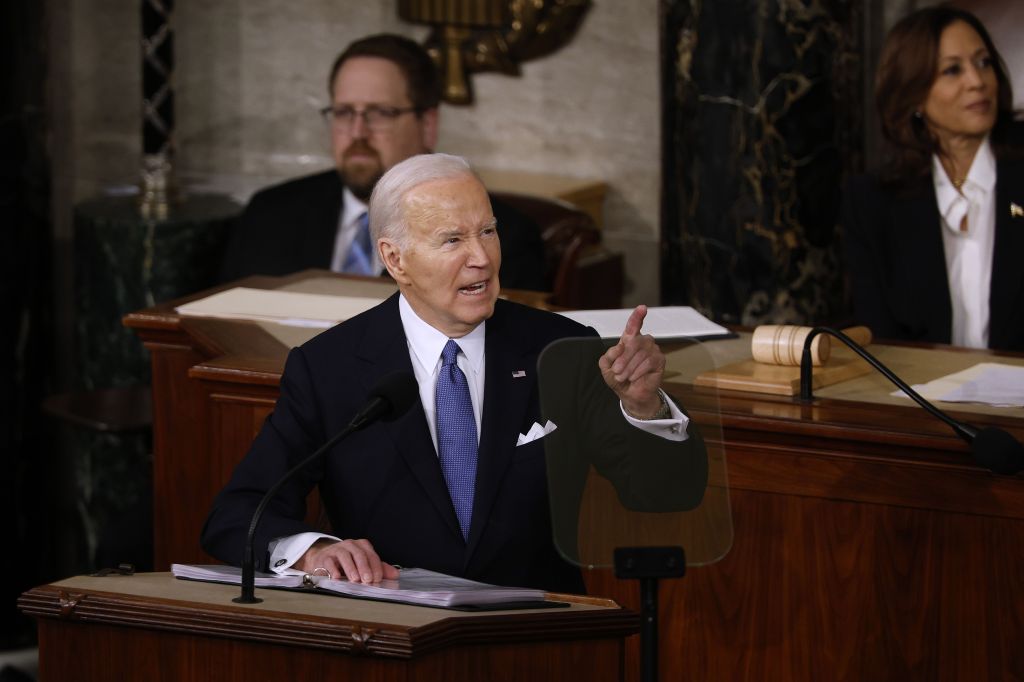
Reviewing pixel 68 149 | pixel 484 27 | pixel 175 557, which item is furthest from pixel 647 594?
pixel 68 149

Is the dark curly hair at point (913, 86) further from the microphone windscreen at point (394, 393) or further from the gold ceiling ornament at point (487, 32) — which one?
the microphone windscreen at point (394, 393)

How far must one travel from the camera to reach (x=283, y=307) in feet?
13.1

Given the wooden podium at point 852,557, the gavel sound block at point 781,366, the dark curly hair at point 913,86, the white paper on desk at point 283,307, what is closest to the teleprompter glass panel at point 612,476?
the wooden podium at point 852,557

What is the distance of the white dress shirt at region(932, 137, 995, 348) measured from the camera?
4.65 metres

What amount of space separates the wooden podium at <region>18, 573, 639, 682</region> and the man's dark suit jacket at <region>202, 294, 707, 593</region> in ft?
1.32

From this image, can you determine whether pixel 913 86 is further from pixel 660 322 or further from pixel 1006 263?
pixel 660 322

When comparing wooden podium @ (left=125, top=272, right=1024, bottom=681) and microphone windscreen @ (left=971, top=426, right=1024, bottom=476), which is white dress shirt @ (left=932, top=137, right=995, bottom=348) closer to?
wooden podium @ (left=125, top=272, right=1024, bottom=681)

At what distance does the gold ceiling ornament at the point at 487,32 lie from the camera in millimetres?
6863

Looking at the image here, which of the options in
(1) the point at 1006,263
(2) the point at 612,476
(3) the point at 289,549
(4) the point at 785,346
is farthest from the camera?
(1) the point at 1006,263

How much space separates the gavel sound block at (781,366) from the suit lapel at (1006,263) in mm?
1152

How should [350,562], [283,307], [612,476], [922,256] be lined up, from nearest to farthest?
1. [612,476]
2. [350,562]
3. [283,307]
4. [922,256]

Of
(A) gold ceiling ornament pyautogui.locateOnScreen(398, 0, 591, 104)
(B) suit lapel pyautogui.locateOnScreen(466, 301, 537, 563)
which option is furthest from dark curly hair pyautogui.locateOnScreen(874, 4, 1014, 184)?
(A) gold ceiling ornament pyautogui.locateOnScreen(398, 0, 591, 104)

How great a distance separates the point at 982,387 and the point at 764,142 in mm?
2229

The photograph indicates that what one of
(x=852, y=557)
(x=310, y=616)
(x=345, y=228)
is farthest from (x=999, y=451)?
(x=345, y=228)
